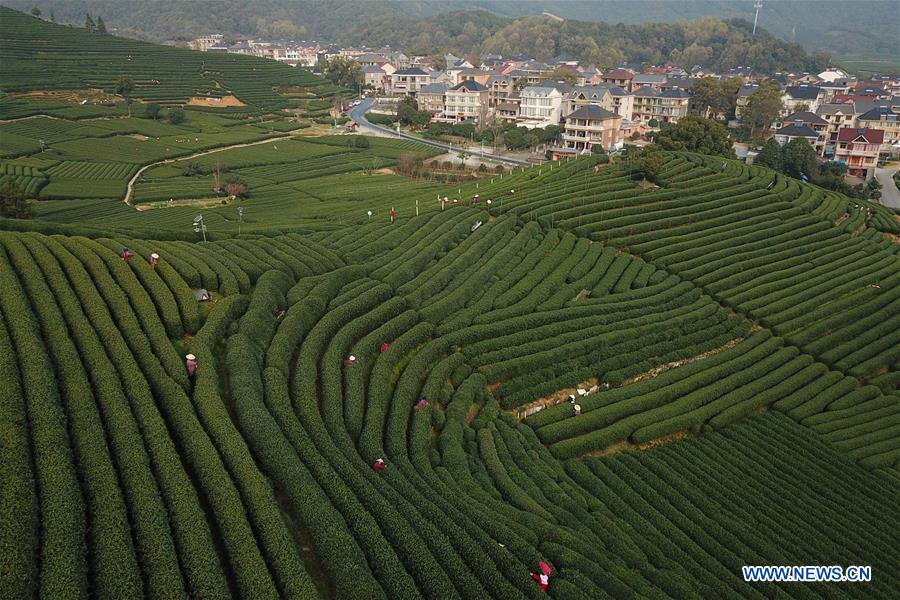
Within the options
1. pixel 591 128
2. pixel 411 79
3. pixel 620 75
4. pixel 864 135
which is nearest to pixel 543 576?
pixel 591 128

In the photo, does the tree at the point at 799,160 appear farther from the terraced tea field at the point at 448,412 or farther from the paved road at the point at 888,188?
the terraced tea field at the point at 448,412

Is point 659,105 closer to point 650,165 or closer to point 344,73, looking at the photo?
point 650,165

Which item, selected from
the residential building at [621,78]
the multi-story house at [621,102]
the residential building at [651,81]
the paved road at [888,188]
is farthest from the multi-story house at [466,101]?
the paved road at [888,188]

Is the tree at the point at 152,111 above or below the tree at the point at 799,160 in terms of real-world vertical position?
above

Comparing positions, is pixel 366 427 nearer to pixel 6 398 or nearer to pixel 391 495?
pixel 391 495

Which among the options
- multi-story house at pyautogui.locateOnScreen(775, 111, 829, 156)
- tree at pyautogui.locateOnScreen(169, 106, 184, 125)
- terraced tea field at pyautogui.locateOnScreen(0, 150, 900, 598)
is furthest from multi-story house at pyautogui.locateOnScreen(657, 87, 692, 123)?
tree at pyautogui.locateOnScreen(169, 106, 184, 125)

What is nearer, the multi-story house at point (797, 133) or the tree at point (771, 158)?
the tree at point (771, 158)
